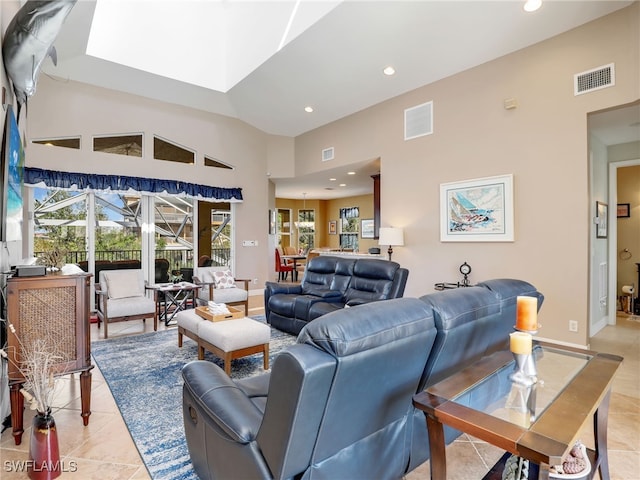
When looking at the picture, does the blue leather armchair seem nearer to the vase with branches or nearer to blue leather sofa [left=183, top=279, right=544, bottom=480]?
blue leather sofa [left=183, top=279, right=544, bottom=480]

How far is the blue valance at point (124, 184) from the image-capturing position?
520 centimetres

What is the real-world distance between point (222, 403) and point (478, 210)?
4.37 metres

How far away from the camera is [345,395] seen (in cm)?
121

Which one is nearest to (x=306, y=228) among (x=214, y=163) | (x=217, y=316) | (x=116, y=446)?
(x=214, y=163)

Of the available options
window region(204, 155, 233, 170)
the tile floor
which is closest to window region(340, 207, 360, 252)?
window region(204, 155, 233, 170)

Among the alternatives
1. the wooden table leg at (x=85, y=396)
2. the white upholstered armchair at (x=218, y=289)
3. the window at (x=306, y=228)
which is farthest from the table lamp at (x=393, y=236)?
the window at (x=306, y=228)

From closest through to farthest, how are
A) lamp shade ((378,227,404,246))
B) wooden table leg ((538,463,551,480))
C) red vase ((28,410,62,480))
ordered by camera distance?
wooden table leg ((538,463,551,480))
red vase ((28,410,62,480))
lamp shade ((378,227,404,246))

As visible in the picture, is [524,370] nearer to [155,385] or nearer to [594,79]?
[155,385]

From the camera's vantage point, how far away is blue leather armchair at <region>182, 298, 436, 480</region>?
1122 millimetres

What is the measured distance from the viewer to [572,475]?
1.39 meters

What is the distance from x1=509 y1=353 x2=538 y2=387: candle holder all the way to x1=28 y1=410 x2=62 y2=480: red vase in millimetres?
2349

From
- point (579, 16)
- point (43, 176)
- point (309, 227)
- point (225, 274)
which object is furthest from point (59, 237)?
point (309, 227)

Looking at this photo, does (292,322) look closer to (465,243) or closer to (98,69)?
(465,243)

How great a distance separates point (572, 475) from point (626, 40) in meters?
4.26
